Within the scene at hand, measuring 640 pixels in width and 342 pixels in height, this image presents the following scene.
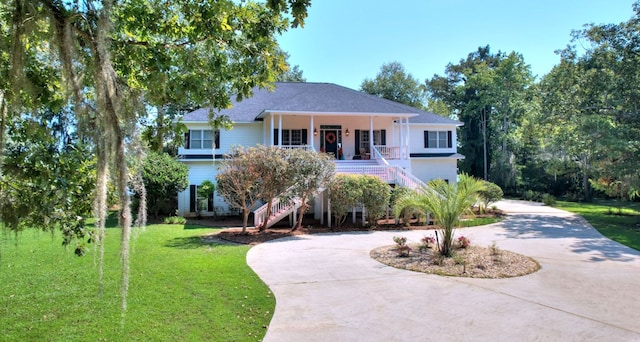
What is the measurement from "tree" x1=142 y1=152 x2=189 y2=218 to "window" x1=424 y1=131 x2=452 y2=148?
1469 cm

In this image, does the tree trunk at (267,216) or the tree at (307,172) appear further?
the tree trunk at (267,216)

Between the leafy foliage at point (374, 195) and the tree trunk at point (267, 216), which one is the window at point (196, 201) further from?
the leafy foliage at point (374, 195)

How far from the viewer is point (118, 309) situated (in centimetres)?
521

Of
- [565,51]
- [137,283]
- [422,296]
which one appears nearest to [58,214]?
[137,283]

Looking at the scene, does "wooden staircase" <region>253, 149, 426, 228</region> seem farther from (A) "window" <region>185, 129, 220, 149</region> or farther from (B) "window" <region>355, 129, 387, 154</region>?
(A) "window" <region>185, 129, 220, 149</region>

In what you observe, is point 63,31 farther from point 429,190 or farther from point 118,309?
point 429,190

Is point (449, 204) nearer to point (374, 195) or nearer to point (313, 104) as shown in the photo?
point (374, 195)

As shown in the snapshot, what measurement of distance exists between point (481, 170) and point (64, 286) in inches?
1522

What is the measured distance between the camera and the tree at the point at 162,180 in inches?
671

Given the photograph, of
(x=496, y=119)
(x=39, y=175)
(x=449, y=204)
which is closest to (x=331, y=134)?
(x=449, y=204)

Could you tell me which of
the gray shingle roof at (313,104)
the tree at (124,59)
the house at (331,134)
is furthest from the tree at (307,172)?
the tree at (124,59)

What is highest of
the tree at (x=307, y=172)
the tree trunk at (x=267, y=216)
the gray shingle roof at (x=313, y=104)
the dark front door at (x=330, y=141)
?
the gray shingle roof at (x=313, y=104)

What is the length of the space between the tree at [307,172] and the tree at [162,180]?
7.21 meters

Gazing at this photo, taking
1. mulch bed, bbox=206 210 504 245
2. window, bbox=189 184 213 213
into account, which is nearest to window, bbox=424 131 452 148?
mulch bed, bbox=206 210 504 245
